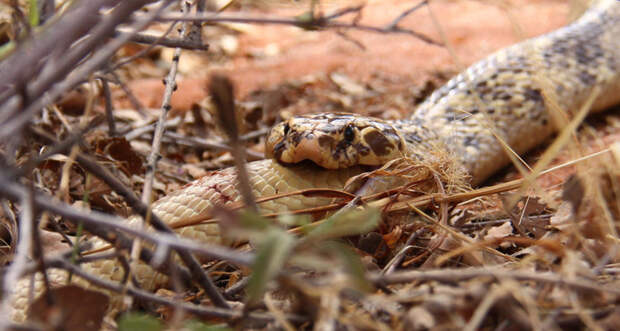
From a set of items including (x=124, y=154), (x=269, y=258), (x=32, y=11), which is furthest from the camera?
(x=124, y=154)

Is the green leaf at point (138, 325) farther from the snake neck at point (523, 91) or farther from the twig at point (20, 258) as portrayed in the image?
the snake neck at point (523, 91)

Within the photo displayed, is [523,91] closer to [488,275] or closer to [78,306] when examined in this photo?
[488,275]

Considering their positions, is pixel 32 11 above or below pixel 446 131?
above

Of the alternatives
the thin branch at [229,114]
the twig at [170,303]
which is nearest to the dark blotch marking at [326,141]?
the twig at [170,303]

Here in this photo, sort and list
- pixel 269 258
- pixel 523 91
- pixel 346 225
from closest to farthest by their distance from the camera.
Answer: pixel 269 258
pixel 346 225
pixel 523 91

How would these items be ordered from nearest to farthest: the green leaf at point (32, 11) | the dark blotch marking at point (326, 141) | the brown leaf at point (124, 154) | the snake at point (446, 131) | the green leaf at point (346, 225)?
the green leaf at point (346, 225)
the green leaf at point (32, 11)
the snake at point (446, 131)
the dark blotch marking at point (326, 141)
the brown leaf at point (124, 154)

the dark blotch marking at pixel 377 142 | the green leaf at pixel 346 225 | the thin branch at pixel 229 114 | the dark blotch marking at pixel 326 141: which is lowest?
the dark blotch marking at pixel 377 142

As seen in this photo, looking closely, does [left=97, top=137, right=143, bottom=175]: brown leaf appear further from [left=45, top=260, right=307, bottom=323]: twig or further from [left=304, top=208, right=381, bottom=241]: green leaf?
[left=304, top=208, right=381, bottom=241]: green leaf

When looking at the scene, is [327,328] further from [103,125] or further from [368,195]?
[103,125]

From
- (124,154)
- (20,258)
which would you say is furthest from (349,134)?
(20,258)
